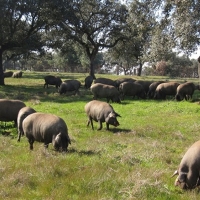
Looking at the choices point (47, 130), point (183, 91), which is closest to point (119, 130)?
point (47, 130)

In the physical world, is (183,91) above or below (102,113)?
above

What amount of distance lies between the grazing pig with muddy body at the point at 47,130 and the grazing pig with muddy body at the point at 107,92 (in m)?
12.2

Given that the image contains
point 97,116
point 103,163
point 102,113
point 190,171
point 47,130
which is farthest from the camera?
point 97,116

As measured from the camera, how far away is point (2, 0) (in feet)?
94.0

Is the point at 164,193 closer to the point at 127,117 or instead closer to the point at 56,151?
the point at 56,151

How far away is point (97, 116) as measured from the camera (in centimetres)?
1445

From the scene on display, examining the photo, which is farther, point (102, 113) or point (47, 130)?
point (102, 113)

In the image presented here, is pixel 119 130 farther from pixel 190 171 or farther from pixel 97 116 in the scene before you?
pixel 190 171

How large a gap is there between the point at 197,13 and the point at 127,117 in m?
8.48

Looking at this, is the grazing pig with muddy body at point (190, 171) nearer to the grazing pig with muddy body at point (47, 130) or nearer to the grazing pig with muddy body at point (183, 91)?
the grazing pig with muddy body at point (47, 130)

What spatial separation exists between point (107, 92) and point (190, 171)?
16244mm

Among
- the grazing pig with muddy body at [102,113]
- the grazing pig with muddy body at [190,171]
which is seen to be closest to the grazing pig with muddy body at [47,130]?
the grazing pig with muddy body at [190,171]

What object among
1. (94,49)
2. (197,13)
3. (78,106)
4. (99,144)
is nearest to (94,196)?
(99,144)

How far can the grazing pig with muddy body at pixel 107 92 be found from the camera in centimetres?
2250
